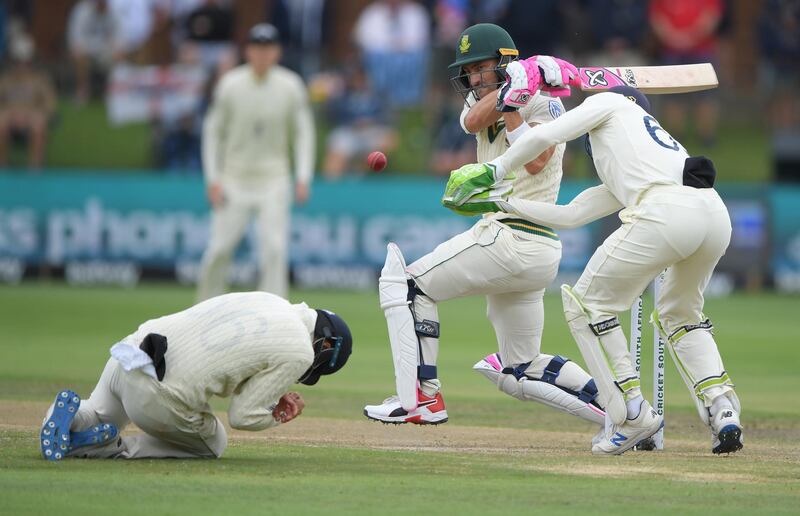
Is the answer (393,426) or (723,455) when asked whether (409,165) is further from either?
(723,455)

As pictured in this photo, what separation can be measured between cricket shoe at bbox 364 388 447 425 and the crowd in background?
11149 millimetres

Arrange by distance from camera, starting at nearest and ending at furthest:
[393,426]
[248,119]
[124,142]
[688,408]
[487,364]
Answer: [487,364]
[393,426]
[688,408]
[248,119]
[124,142]

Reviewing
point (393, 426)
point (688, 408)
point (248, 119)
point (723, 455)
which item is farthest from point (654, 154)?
point (248, 119)

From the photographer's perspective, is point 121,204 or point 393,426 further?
point 121,204

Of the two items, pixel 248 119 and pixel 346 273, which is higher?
pixel 248 119

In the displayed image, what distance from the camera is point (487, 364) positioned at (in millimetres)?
7547

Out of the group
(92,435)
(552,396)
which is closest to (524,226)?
(552,396)

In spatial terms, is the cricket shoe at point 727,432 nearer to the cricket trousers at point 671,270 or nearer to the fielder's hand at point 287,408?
the cricket trousers at point 671,270

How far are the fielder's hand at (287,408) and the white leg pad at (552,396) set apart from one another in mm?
1741

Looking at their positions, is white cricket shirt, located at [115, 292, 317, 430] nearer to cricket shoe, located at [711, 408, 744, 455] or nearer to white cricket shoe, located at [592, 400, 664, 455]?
white cricket shoe, located at [592, 400, 664, 455]

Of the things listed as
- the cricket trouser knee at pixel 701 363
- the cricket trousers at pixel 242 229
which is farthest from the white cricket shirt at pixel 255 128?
the cricket trouser knee at pixel 701 363

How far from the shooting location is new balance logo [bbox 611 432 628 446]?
6719 millimetres

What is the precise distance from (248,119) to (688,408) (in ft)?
18.8

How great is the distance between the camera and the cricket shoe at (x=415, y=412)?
713cm
